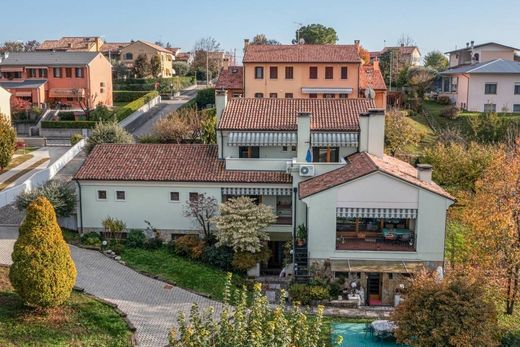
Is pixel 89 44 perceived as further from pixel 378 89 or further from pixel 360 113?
pixel 360 113

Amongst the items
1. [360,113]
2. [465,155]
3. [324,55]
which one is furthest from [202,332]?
[324,55]

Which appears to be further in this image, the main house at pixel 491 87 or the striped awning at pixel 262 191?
the main house at pixel 491 87

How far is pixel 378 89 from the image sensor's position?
241ft

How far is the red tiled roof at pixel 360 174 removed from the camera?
37.0 meters

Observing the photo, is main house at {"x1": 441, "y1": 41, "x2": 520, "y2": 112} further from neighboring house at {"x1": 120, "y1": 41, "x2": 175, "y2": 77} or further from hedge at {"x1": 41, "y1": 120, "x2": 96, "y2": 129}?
neighboring house at {"x1": 120, "y1": 41, "x2": 175, "y2": 77}

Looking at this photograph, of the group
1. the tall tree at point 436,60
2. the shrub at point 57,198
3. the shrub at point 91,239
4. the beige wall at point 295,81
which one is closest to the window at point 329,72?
the beige wall at point 295,81

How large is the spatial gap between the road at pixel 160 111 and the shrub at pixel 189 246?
129 feet

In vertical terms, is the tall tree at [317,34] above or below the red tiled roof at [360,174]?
above

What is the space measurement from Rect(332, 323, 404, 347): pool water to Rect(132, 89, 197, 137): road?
171ft

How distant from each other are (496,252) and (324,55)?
1726 inches

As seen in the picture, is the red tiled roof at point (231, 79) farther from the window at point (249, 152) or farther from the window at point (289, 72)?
the window at point (249, 152)

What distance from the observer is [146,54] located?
129500 mm

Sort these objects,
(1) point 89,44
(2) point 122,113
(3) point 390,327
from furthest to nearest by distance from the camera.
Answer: (1) point 89,44 < (2) point 122,113 < (3) point 390,327

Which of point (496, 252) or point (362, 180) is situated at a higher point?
point (362, 180)
